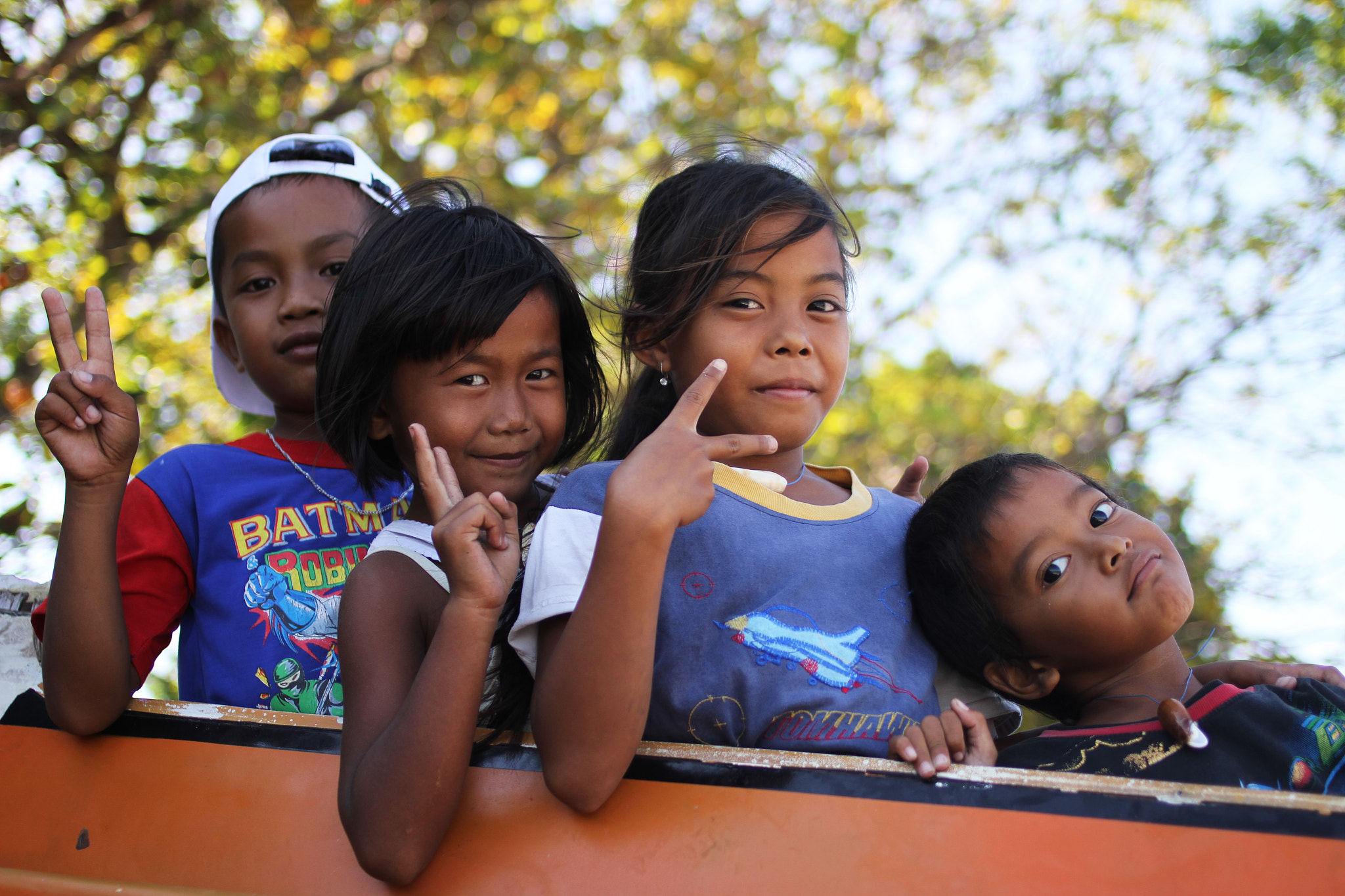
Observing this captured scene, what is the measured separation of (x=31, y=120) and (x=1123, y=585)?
4694mm

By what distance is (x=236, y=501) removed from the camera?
210 centimetres

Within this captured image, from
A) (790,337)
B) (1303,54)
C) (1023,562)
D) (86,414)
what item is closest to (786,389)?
(790,337)

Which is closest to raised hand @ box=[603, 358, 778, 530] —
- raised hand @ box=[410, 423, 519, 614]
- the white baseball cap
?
raised hand @ box=[410, 423, 519, 614]

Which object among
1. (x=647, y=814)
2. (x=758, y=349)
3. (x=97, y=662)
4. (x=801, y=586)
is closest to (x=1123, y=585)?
(x=801, y=586)

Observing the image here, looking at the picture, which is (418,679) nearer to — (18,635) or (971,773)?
(971,773)

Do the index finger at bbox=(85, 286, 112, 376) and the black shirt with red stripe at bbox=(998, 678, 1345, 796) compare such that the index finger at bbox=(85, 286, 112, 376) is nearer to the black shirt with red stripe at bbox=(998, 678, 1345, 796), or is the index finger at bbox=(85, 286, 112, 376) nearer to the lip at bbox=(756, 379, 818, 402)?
the lip at bbox=(756, 379, 818, 402)

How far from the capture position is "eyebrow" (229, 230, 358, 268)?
7.76 feet

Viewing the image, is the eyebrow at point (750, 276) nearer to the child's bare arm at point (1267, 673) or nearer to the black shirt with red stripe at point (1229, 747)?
the black shirt with red stripe at point (1229, 747)

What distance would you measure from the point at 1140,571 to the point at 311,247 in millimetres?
1933

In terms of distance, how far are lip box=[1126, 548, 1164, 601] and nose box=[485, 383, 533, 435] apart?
1.08 metres

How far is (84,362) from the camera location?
166 centimetres

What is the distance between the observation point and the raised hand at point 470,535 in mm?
1357

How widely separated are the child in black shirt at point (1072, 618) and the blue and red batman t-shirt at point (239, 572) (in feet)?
3.89

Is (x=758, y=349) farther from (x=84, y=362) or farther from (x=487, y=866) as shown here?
(x=84, y=362)
